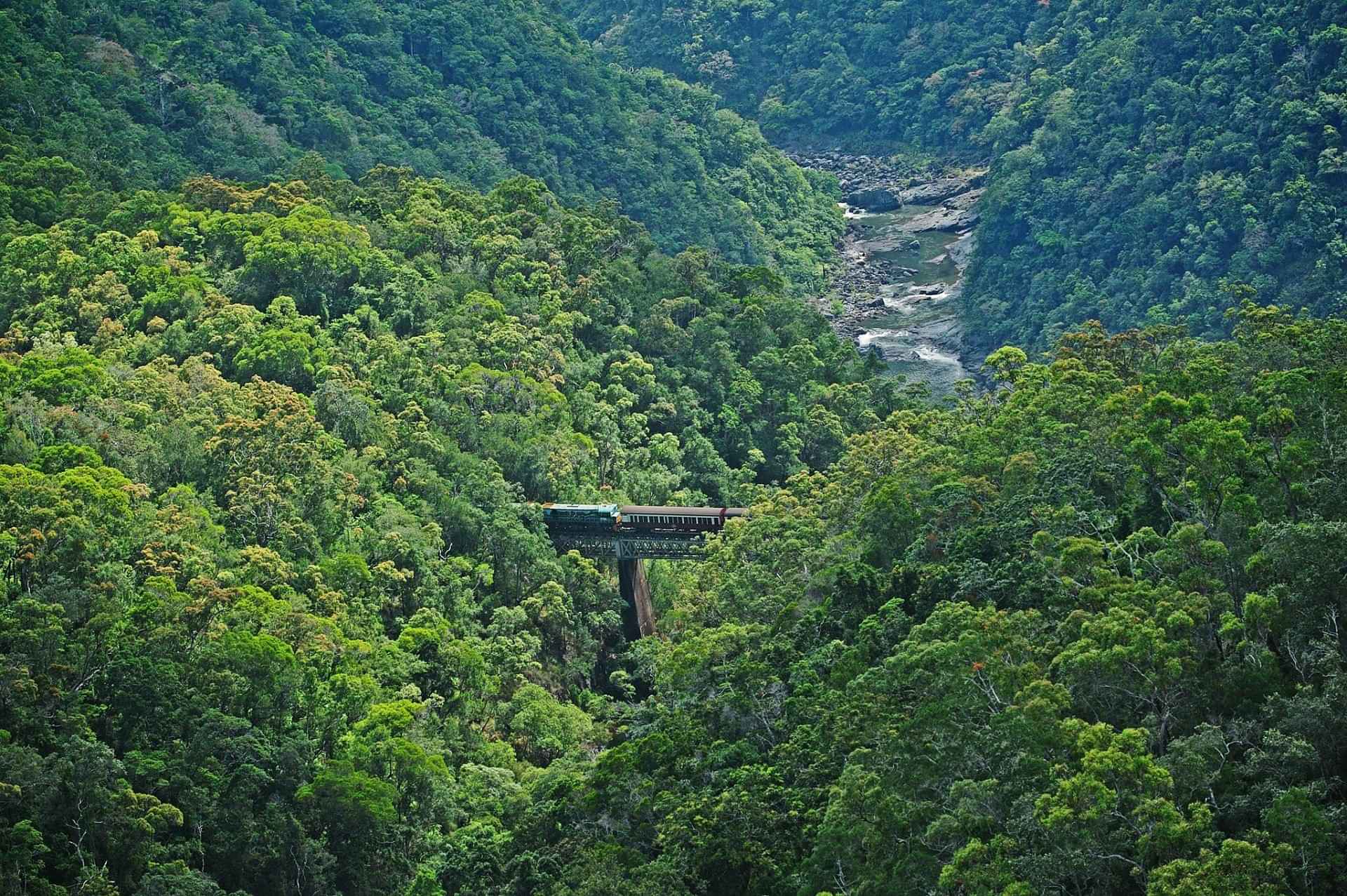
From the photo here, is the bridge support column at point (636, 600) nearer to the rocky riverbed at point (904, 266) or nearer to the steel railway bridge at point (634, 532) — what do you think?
the steel railway bridge at point (634, 532)

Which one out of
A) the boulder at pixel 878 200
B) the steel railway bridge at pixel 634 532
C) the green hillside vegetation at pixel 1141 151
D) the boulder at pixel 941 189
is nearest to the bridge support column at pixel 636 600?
the steel railway bridge at pixel 634 532

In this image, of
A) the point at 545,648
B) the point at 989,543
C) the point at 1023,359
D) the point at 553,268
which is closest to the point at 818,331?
the point at 553,268

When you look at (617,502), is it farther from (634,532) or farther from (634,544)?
(634,544)

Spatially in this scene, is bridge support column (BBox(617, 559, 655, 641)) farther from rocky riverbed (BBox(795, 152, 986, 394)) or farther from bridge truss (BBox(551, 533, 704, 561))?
rocky riverbed (BBox(795, 152, 986, 394))

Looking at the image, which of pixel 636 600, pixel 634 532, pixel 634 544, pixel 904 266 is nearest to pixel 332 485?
pixel 634 532

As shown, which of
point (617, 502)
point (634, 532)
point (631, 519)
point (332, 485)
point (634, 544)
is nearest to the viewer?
point (332, 485)

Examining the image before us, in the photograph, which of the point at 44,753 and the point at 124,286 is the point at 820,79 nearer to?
the point at 124,286

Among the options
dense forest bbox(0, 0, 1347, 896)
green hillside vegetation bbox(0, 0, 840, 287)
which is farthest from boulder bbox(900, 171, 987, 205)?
dense forest bbox(0, 0, 1347, 896)
